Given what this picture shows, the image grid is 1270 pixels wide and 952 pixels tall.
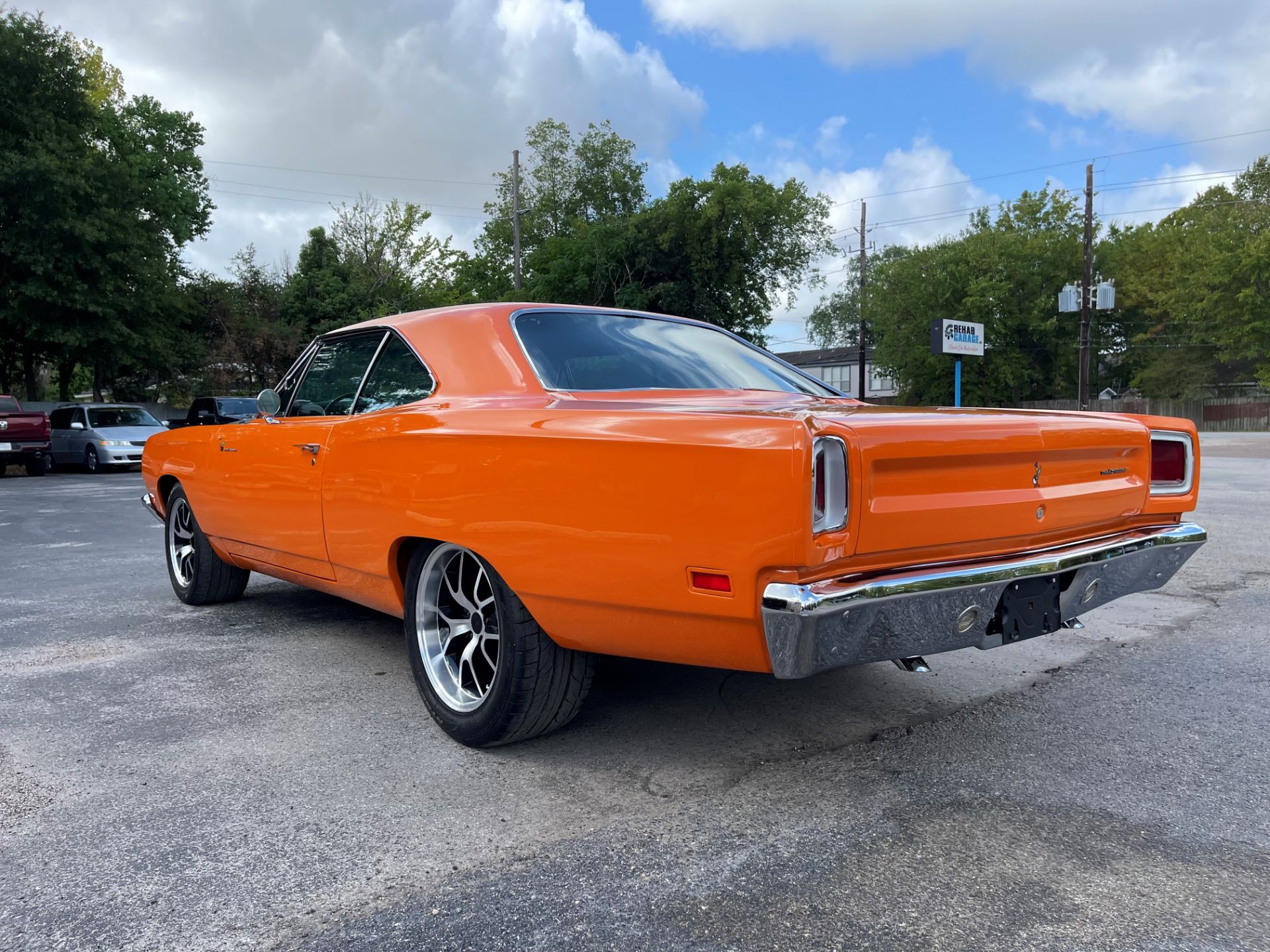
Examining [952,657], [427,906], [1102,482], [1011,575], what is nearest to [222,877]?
[427,906]

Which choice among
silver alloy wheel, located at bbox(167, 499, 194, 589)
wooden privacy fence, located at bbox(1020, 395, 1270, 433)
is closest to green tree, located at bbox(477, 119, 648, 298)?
wooden privacy fence, located at bbox(1020, 395, 1270, 433)

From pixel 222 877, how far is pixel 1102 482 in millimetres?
2790

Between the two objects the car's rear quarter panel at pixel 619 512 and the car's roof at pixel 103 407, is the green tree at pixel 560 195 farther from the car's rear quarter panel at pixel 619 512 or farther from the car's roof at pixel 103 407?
the car's rear quarter panel at pixel 619 512

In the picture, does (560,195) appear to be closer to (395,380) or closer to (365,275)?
(365,275)

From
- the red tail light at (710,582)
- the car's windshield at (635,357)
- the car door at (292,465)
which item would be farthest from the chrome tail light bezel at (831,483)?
the car door at (292,465)

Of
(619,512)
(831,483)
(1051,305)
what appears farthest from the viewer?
(1051,305)

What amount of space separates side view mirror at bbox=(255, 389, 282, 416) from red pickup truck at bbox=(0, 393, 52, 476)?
17.1 metres

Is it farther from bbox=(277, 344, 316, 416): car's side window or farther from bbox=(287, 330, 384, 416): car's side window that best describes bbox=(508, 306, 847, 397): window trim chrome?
bbox=(277, 344, 316, 416): car's side window

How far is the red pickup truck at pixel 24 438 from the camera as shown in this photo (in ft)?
60.2

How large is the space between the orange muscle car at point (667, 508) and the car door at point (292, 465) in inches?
0.8

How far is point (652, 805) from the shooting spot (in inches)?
105

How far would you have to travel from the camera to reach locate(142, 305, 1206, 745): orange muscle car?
233 cm

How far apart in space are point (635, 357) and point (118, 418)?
68.4 feet

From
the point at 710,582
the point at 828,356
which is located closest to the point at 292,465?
the point at 710,582
